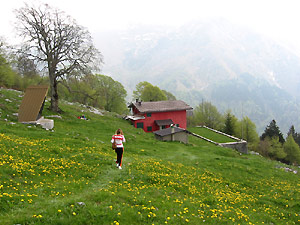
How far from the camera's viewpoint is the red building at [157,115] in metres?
64.1

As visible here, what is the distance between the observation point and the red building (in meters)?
64.1

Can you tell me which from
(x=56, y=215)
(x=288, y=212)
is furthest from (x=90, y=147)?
(x=288, y=212)

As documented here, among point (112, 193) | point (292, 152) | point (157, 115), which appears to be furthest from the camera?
point (292, 152)

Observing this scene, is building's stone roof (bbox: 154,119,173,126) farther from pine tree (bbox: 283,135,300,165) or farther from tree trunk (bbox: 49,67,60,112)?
pine tree (bbox: 283,135,300,165)

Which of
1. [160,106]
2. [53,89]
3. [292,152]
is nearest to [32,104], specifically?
[53,89]

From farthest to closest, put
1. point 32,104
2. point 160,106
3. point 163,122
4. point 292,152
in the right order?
point 292,152 < point 160,106 < point 163,122 < point 32,104

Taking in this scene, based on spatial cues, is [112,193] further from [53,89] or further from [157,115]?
[157,115]

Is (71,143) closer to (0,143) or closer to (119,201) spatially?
(0,143)

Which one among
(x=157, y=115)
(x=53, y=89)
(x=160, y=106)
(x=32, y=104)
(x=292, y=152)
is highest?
(x=160, y=106)

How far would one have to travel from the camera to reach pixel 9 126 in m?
24.1

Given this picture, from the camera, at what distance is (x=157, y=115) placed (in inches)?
2611

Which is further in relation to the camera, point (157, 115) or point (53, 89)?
point (157, 115)

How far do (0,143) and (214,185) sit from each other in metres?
15.9

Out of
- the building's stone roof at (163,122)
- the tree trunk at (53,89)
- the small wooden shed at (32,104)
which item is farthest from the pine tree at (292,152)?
the small wooden shed at (32,104)
